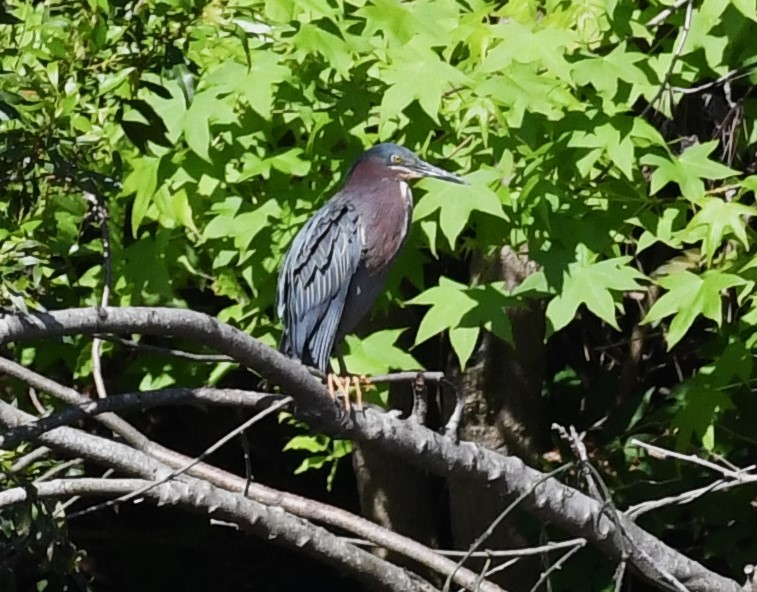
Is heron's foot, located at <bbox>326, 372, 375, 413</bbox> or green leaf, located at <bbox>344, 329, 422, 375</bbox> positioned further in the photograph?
green leaf, located at <bbox>344, 329, 422, 375</bbox>

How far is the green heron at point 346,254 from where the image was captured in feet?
9.97

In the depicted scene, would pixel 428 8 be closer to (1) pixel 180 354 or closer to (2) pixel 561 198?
(2) pixel 561 198

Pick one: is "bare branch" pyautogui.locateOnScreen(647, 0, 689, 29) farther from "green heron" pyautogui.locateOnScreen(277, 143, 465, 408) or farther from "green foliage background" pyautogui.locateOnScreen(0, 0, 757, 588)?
"green heron" pyautogui.locateOnScreen(277, 143, 465, 408)

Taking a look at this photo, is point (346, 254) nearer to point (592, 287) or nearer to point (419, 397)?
point (592, 287)

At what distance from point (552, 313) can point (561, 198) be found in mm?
237

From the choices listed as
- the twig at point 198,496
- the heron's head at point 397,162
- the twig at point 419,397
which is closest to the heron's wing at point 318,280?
the heron's head at point 397,162

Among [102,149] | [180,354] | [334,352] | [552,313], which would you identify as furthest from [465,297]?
[102,149]

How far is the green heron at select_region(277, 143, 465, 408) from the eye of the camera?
3.04 metres

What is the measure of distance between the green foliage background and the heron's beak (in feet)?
0.10

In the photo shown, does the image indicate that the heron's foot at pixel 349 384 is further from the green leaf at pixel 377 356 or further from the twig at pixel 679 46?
the twig at pixel 679 46

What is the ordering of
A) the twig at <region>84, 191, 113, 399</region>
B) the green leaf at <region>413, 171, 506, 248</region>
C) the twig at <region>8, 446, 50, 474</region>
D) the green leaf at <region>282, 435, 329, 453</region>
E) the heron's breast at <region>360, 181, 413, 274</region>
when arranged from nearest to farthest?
the twig at <region>84, 191, 113, 399</region> → the green leaf at <region>413, 171, 506, 248</region> → the twig at <region>8, 446, 50, 474</region> → the heron's breast at <region>360, 181, 413, 274</region> → the green leaf at <region>282, 435, 329, 453</region>

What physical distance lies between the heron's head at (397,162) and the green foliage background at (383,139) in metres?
0.03

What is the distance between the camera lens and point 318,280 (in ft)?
10.5

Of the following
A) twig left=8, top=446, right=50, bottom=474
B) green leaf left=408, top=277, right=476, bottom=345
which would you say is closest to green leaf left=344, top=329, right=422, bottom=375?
green leaf left=408, top=277, right=476, bottom=345
